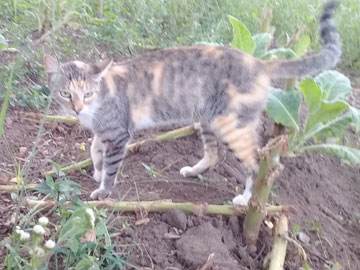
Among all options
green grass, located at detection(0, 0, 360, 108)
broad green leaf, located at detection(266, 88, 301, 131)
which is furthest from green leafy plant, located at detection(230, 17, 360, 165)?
green grass, located at detection(0, 0, 360, 108)

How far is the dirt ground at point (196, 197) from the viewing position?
7.59 feet

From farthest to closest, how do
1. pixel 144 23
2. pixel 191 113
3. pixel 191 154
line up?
pixel 144 23 < pixel 191 154 < pixel 191 113

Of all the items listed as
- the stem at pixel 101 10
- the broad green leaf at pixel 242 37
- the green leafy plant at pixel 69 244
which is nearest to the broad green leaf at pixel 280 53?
the broad green leaf at pixel 242 37

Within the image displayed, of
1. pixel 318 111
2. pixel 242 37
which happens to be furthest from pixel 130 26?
pixel 318 111

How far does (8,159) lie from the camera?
291cm

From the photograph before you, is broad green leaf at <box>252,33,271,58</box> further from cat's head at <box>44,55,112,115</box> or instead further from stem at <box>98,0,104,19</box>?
stem at <box>98,0,104,19</box>

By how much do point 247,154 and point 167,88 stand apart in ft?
2.23

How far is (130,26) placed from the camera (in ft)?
15.8

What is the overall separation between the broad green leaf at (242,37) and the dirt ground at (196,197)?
24.6 inches

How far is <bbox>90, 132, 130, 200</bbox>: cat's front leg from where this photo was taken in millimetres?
2793

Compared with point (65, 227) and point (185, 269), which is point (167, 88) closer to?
point (185, 269)

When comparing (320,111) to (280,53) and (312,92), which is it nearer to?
(312,92)

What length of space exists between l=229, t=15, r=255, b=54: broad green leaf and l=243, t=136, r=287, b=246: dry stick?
1395mm

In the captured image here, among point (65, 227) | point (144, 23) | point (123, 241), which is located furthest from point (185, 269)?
point (144, 23)
